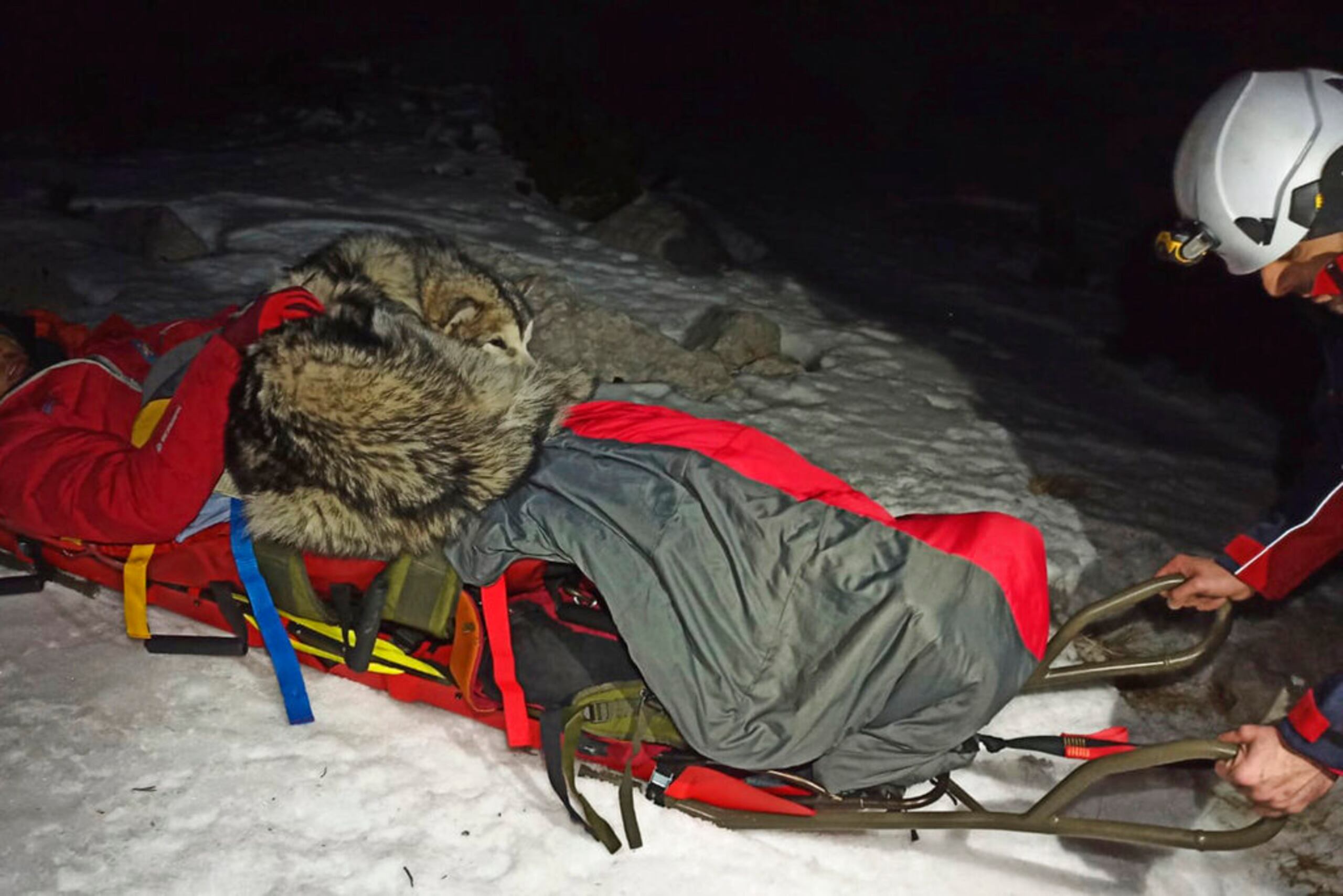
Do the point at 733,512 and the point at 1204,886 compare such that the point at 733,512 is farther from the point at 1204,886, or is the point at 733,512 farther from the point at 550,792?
the point at 1204,886

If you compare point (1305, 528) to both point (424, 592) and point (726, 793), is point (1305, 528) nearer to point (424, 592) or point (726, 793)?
point (726, 793)

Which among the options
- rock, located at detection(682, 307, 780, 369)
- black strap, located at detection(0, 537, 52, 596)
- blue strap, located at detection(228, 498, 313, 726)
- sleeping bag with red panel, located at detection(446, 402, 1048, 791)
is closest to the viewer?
sleeping bag with red panel, located at detection(446, 402, 1048, 791)

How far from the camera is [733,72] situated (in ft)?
37.0

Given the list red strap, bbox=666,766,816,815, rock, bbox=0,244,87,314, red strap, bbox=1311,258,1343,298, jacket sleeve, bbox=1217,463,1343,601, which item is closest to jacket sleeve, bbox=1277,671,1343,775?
jacket sleeve, bbox=1217,463,1343,601

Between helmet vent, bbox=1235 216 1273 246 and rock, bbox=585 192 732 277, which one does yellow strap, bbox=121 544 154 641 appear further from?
rock, bbox=585 192 732 277

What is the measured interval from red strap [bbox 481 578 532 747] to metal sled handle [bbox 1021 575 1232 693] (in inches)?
40.2

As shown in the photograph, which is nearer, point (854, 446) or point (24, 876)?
point (24, 876)

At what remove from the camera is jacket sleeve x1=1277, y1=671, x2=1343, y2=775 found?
4.74 ft

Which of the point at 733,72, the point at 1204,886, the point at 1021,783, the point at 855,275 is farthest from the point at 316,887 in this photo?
the point at 733,72

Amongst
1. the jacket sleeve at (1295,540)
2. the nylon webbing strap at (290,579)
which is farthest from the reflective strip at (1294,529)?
the nylon webbing strap at (290,579)

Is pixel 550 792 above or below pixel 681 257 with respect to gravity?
below

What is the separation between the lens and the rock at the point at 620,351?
4.04 metres

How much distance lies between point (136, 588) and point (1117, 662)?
2111 millimetres

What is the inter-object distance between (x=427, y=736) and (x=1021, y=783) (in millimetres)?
1352
